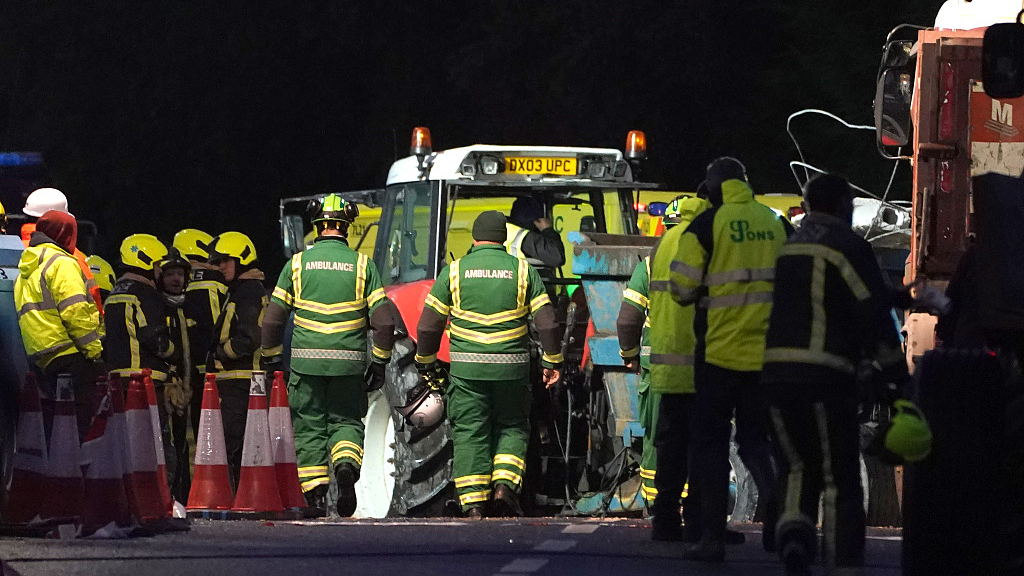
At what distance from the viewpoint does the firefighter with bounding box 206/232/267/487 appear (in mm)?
14898

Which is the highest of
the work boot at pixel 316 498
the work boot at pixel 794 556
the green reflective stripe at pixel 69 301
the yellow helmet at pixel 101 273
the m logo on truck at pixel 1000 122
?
the m logo on truck at pixel 1000 122

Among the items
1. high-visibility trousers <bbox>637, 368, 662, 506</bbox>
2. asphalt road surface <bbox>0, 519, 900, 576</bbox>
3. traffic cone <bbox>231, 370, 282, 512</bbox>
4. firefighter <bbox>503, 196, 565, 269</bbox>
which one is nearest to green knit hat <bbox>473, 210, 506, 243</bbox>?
firefighter <bbox>503, 196, 565, 269</bbox>

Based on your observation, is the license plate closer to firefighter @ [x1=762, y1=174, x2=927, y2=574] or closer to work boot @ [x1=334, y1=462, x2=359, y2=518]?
work boot @ [x1=334, y1=462, x2=359, y2=518]

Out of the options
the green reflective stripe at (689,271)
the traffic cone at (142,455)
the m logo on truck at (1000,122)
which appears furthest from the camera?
the traffic cone at (142,455)

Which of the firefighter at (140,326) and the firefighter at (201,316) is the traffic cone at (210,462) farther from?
the firefighter at (201,316)

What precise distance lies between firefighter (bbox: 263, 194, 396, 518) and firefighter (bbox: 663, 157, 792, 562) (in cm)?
388

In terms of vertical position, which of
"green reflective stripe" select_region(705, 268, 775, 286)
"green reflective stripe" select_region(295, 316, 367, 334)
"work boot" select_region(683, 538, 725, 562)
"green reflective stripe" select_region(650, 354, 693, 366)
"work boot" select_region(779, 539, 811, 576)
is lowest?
"work boot" select_region(683, 538, 725, 562)

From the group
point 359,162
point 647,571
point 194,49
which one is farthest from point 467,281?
point 194,49

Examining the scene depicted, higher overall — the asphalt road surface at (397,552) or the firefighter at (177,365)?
the firefighter at (177,365)

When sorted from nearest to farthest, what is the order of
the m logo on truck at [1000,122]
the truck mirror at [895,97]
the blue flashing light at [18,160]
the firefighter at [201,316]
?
A: the m logo on truck at [1000,122] < the truck mirror at [895,97] < the firefighter at [201,316] < the blue flashing light at [18,160]

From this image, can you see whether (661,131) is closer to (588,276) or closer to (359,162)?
(359,162)

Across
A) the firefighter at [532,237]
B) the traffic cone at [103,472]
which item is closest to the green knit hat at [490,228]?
the firefighter at [532,237]

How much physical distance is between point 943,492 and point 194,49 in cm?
2376

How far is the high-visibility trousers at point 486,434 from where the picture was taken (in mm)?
13078
